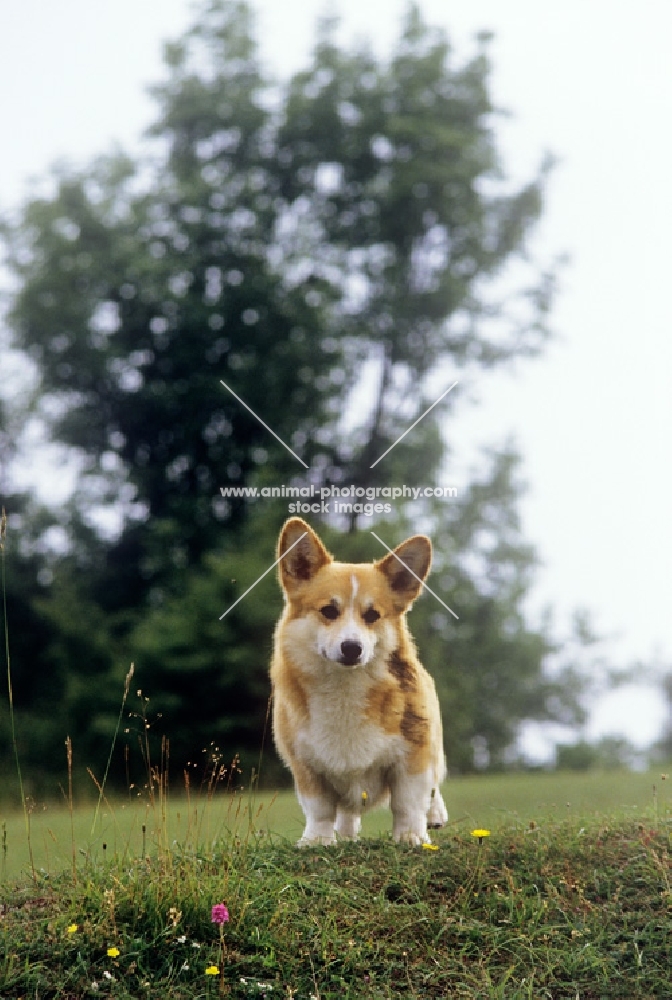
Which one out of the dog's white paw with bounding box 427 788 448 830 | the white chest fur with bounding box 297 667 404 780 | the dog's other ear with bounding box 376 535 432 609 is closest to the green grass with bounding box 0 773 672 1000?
the dog's white paw with bounding box 427 788 448 830

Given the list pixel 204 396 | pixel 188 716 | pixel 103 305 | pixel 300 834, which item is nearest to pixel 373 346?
pixel 204 396

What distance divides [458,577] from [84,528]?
247 inches

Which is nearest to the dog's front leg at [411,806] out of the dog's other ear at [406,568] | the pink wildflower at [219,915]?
the dog's other ear at [406,568]

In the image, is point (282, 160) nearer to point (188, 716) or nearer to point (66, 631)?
point (66, 631)

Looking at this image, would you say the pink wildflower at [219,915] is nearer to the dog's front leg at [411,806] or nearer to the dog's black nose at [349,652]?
the dog's black nose at [349,652]

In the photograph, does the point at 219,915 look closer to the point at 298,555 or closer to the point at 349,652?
the point at 349,652

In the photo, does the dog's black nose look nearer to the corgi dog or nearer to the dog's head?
the dog's head

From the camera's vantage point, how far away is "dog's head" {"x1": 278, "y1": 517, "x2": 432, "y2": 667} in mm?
5348

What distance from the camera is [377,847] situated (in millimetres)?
5613

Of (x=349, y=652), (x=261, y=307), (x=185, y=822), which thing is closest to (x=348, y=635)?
(x=349, y=652)

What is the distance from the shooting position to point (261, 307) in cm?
1709

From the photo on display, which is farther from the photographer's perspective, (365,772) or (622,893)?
(365,772)

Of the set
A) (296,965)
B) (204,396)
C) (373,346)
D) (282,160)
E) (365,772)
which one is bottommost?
(296,965)

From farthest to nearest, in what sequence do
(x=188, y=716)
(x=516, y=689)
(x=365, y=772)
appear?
(x=516, y=689)
(x=188, y=716)
(x=365, y=772)
